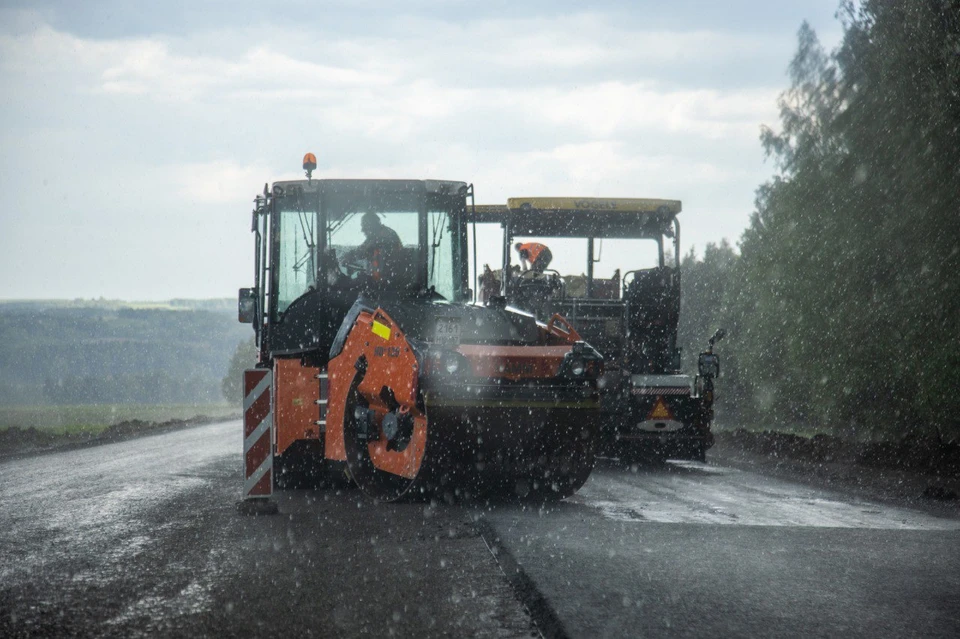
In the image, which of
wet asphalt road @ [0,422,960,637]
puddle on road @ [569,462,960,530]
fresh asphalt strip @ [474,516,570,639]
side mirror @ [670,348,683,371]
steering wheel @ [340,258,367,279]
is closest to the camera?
fresh asphalt strip @ [474,516,570,639]

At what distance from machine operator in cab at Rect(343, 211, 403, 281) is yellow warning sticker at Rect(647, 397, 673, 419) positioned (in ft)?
16.7

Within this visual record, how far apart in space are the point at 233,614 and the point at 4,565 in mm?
2170

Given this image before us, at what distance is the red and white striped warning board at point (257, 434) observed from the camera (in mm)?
8992

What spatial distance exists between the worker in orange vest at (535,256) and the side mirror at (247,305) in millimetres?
5578

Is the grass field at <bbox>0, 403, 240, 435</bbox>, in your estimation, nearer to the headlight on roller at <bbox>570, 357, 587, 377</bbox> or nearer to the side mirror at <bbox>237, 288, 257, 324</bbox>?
the side mirror at <bbox>237, 288, 257, 324</bbox>

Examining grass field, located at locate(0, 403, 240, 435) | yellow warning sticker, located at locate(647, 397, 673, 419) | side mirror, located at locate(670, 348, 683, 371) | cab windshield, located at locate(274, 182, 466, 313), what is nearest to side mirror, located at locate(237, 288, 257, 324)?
cab windshield, located at locate(274, 182, 466, 313)

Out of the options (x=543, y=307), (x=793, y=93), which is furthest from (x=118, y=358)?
(x=543, y=307)

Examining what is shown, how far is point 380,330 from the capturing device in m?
9.13

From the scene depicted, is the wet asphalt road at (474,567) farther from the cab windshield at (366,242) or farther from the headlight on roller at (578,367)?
the cab windshield at (366,242)

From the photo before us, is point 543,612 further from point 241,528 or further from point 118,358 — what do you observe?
point 118,358

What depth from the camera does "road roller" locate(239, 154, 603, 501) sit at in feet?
29.4

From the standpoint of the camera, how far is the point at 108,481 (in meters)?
12.2

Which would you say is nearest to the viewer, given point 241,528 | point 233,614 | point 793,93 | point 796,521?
point 233,614

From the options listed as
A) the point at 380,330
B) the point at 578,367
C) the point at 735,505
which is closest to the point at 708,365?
the point at 735,505
